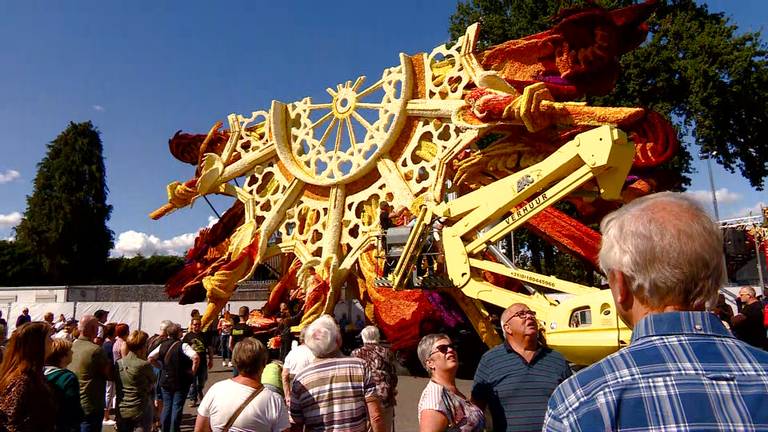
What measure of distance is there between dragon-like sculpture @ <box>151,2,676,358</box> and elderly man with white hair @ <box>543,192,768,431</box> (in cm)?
804

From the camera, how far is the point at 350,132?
12.7 metres

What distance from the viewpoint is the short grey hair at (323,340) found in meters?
3.59

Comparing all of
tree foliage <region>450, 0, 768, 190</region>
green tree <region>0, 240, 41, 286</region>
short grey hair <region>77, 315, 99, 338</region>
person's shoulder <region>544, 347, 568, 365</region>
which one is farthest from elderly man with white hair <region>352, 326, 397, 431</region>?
green tree <region>0, 240, 41, 286</region>

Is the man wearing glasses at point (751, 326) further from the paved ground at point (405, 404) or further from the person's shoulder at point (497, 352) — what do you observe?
the person's shoulder at point (497, 352)

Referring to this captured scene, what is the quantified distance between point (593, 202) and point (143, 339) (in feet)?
27.9

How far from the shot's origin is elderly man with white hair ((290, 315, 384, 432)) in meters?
3.43

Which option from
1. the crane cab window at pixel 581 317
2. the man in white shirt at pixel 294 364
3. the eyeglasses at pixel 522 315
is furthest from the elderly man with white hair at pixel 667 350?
the crane cab window at pixel 581 317

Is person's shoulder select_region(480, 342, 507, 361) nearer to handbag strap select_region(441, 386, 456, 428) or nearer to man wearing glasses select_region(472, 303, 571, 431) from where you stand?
man wearing glasses select_region(472, 303, 571, 431)

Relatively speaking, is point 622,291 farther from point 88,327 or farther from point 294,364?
point 88,327

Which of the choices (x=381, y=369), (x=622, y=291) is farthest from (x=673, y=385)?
(x=381, y=369)

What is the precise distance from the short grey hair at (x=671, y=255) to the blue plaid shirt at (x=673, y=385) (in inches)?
2.6

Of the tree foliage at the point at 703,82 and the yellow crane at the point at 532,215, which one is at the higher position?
the tree foliage at the point at 703,82

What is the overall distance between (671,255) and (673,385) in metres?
0.33

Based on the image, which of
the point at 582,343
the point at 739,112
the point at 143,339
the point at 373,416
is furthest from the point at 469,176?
the point at 739,112
